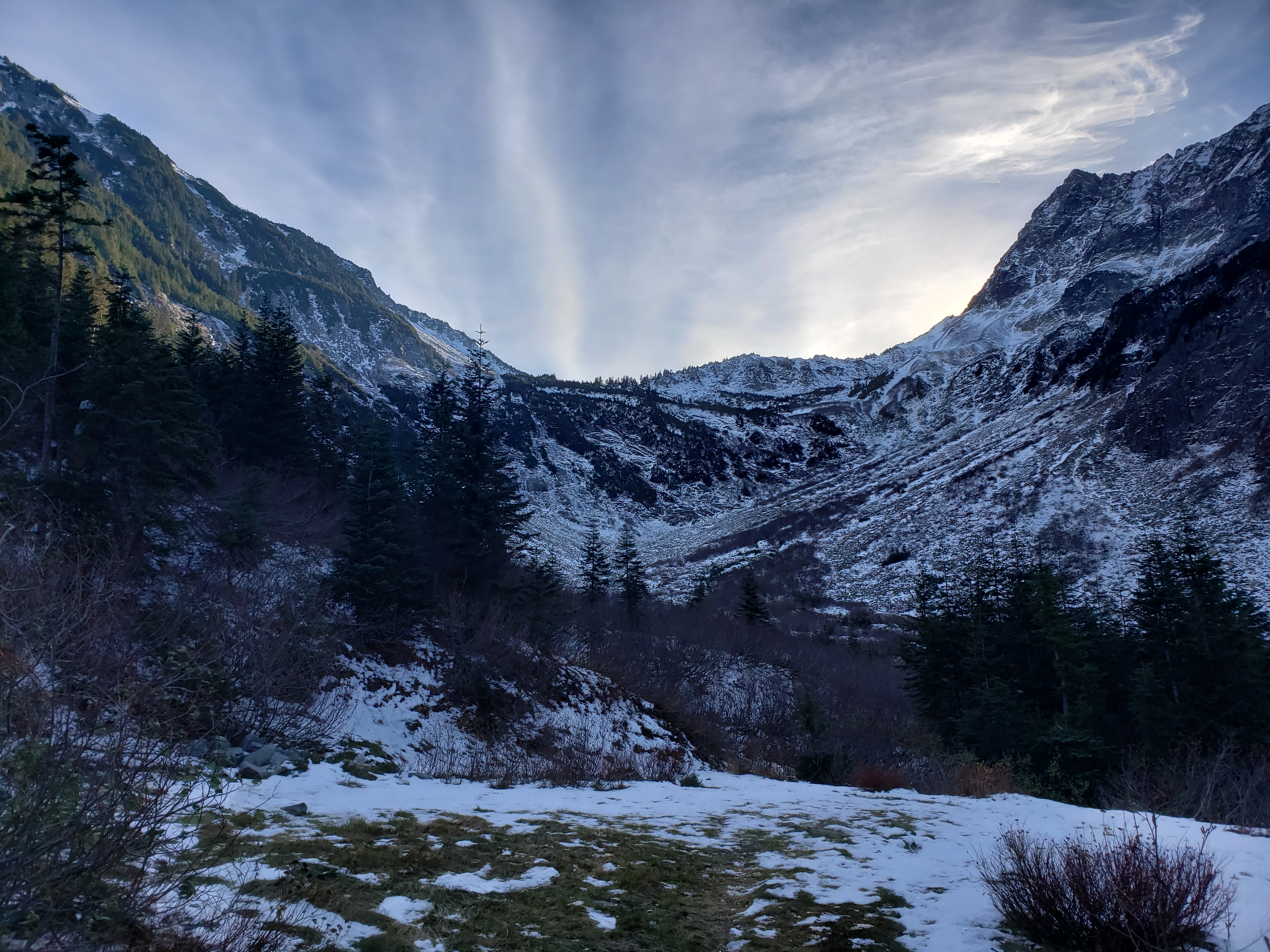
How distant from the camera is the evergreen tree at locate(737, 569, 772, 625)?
46125 millimetres

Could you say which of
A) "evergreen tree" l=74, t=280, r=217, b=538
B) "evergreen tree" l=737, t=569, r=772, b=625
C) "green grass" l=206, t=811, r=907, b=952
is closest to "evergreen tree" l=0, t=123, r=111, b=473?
"evergreen tree" l=74, t=280, r=217, b=538

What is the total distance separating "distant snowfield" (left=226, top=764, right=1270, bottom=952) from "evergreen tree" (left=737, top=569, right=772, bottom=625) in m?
34.6

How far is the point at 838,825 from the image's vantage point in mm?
7918

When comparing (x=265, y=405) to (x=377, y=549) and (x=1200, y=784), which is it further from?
(x=1200, y=784)

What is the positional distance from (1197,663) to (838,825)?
2338 centimetres

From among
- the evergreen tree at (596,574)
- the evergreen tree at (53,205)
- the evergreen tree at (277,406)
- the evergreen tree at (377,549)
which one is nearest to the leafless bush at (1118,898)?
the evergreen tree at (377,549)

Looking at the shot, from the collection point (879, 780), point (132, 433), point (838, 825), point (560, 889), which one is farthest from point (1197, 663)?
point (132, 433)

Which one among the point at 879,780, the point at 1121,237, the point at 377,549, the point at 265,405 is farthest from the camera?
the point at 1121,237

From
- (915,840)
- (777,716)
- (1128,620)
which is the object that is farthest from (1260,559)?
(915,840)

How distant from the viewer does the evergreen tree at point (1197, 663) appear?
2066 centimetres

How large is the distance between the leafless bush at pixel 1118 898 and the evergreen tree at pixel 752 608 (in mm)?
43000

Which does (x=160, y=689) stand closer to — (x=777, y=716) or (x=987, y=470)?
(x=777, y=716)

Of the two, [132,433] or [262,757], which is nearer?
[262,757]

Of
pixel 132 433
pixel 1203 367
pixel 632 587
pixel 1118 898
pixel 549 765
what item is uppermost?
pixel 1203 367
